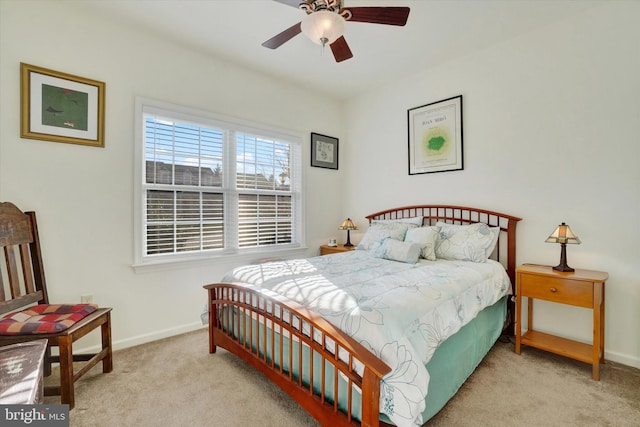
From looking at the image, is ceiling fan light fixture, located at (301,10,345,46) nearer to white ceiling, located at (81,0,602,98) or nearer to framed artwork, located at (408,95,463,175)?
white ceiling, located at (81,0,602,98)

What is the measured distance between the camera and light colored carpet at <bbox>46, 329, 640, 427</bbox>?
5.51ft

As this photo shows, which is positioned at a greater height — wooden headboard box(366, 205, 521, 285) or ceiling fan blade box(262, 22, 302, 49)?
ceiling fan blade box(262, 22, 302, 49)

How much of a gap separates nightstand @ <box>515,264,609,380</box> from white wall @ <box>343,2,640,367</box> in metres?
0.18

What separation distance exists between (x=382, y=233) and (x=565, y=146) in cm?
176

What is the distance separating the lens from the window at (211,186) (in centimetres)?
282

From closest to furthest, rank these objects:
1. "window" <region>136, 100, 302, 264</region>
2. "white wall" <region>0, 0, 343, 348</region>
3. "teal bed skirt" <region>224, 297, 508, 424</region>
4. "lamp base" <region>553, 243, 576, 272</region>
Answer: "teal bed skirt" <region>224, 297, 508, 424</region> → "white wall" <region>0, 0, 343, 348</region> → "lamp base" <region>553, 243, 576, 272</region> → "window" <region>136, 100, 302, 264</region>

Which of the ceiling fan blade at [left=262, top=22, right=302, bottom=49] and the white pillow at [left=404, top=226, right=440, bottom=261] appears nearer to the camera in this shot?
the ceiling fan blade at [left=262, top=22, right=302, bottom=49]

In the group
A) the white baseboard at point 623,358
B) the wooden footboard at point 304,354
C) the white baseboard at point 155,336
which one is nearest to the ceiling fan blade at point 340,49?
the wooden footboard at point 304,354

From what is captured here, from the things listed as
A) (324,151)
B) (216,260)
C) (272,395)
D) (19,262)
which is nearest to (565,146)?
(324,151)

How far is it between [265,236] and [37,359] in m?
2.58

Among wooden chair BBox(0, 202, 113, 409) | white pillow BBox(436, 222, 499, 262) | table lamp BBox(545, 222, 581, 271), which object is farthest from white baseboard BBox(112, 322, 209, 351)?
table lamp BBox(545, 222, 581, 271)

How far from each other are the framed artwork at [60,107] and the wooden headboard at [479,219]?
3.20 meters

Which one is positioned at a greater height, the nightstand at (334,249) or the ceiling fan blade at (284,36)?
the ceiling fan blade at (284,36)

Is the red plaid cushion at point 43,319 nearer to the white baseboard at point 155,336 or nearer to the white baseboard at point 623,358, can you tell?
the white baseboard at point 155,336
